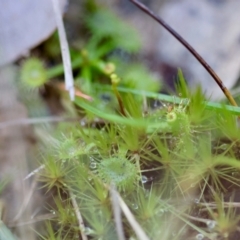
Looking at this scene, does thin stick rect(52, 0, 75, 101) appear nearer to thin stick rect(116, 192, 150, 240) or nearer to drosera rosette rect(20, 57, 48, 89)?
drosera rosette rect(20, 57, 48, 89)

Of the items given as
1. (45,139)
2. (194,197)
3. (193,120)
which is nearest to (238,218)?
(194,197)

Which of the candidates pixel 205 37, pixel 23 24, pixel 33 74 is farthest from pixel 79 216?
pixel 205 37

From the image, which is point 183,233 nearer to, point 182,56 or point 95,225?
point 95,225

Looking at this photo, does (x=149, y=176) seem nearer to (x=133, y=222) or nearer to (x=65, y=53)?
(x=133, y=222)

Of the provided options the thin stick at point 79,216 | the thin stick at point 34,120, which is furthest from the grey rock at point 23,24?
the thin stick at point 79,216

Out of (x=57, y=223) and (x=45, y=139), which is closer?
(x=57, y=223)

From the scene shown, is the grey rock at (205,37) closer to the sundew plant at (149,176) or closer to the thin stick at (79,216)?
the sundew plant at (149,176)
